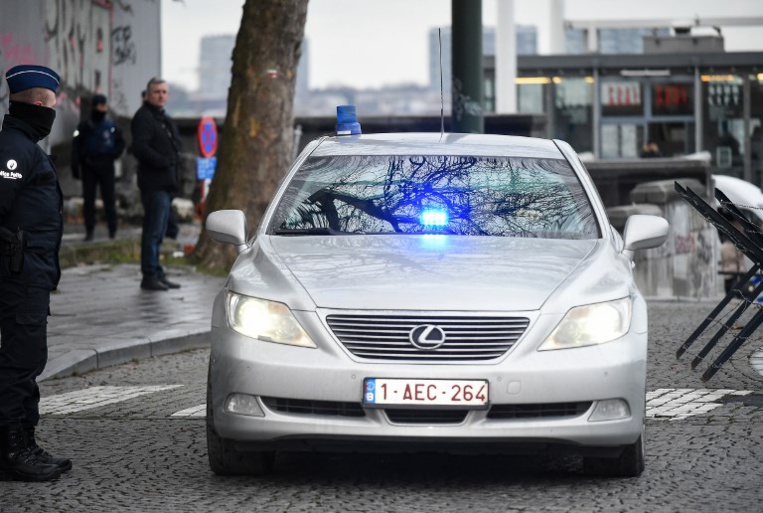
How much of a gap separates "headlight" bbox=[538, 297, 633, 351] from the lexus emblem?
1.27ft

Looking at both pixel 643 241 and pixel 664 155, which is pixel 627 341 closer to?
pixel 643 241

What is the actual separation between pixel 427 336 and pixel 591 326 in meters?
0.67

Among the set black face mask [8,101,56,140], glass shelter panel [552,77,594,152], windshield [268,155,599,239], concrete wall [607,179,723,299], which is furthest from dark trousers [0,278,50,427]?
glass shelter panel [552,77,594,152]

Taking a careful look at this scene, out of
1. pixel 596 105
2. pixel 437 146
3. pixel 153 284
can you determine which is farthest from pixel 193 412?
pixel 596 105

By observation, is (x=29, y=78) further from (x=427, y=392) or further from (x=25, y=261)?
(x=427, y=392)

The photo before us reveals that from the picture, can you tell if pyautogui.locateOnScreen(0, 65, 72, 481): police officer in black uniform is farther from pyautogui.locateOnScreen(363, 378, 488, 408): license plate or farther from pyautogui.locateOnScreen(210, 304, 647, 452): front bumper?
pyautogui.locateOnScreen(363, 378, 488, 408): license plate

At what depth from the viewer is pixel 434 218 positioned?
712 centimetres

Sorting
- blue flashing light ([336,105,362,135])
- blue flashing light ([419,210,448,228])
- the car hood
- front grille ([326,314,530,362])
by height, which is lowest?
front grille ([326,314,530,362])

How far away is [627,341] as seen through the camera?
6.21m

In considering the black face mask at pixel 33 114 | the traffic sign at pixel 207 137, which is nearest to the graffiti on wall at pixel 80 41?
the traffic sign at pixel 207 137

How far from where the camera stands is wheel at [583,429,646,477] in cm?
639

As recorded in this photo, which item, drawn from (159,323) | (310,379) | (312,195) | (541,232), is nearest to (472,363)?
(310,379)

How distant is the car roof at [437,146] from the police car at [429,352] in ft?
3.06

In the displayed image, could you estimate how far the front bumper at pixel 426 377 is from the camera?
5.94 m
